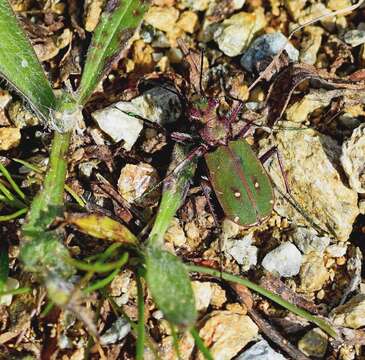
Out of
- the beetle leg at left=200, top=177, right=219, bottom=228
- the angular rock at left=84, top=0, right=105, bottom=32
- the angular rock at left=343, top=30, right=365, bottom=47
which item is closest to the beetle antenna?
the beetle leg at left=200, top=177, right=219, bottom=228

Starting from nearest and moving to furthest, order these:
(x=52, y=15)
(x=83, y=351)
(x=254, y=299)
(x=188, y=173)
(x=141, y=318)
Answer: (x=141, y=318), (x=83, y=351), (x=254, y=299), (x=188, y=173), (x=52, y=15)

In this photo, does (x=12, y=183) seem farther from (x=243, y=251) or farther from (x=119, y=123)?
(x=243, y=251)

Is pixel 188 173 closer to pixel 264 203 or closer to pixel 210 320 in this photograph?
pixel 264 203

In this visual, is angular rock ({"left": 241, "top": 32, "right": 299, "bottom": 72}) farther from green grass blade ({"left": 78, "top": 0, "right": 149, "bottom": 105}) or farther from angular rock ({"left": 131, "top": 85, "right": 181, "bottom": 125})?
green grass blade ({"left": 78, "top": 0, "right": 149, "bottom": 105})

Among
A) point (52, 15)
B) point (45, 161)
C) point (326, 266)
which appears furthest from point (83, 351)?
point (52, 15)

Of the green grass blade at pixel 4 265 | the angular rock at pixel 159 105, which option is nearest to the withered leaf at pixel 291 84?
the angular rock at pixel 159 105

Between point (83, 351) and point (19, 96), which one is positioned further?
point (19, 96)

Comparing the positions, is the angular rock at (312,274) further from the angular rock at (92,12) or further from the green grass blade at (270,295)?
the angular rock at (92,12)
